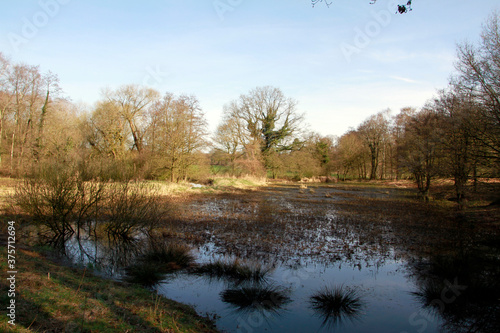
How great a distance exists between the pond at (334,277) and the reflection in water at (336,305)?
0.07 feet

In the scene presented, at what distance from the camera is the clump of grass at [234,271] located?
707 cm

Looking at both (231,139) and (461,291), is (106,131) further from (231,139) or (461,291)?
(461,291)

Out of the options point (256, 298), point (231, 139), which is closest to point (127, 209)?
point (256, 298)

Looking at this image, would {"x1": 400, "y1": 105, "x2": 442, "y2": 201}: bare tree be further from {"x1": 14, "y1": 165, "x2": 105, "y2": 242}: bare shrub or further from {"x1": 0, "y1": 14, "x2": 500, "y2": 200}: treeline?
{"x1": 14, "y1": 165, "x2": 105, "y2": 242}: bare shrub

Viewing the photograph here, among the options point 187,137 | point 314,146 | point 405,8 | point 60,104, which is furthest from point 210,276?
point 314,146

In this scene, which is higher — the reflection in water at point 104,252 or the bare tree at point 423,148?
the bare tree at point 423,148

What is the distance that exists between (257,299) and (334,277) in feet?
7.89

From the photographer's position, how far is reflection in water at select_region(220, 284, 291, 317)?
225 inches

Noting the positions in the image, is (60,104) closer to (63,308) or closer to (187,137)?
(187,137)

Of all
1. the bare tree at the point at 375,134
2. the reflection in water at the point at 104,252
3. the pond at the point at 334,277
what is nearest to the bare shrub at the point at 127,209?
the reflection in water at the point at 104,252

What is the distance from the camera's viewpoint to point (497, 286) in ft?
22.4

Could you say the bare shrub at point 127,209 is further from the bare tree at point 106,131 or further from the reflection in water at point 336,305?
the bare tree at point 106,131

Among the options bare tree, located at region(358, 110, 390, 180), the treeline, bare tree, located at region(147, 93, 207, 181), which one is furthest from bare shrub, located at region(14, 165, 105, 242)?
bare tree, located at region(358, 110, 390, 180)

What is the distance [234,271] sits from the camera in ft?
24.1
